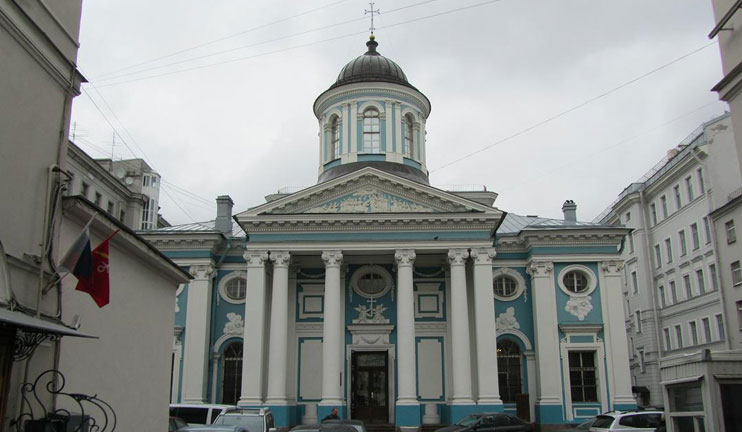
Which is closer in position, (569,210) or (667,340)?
(569,210)

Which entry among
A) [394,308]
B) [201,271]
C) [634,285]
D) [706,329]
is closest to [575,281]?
[394,308]

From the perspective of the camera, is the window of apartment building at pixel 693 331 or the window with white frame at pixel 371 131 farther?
the window of apartment building at pixel 693 331

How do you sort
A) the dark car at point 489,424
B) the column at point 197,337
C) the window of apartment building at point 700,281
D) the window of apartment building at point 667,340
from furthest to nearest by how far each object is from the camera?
the window of apartment building at point 667,340 < the window of apartment building at point 700,281 < the column at point 197,337 < the dark car at point 489,424

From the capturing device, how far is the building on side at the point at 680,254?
38094 mm

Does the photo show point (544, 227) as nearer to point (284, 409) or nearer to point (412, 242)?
point (412, 242)

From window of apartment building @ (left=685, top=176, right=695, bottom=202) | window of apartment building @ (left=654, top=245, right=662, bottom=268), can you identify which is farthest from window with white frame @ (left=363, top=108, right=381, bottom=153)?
window of apartment building @ (left=654, top=245, right=662, bottom=268)

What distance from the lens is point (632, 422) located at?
1981 cm

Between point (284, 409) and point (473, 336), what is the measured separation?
29.6 feet

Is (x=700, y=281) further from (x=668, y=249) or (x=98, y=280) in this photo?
(x=98, y=280)

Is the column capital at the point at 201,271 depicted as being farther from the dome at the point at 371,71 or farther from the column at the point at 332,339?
the dome at the point at 371,71

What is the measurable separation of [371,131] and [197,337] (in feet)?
42.1

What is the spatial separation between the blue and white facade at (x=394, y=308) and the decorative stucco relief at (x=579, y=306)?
0.04 meters

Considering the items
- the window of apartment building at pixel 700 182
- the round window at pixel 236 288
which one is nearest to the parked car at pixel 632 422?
the round window at pixel 236 288

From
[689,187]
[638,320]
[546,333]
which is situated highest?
[689,187]
